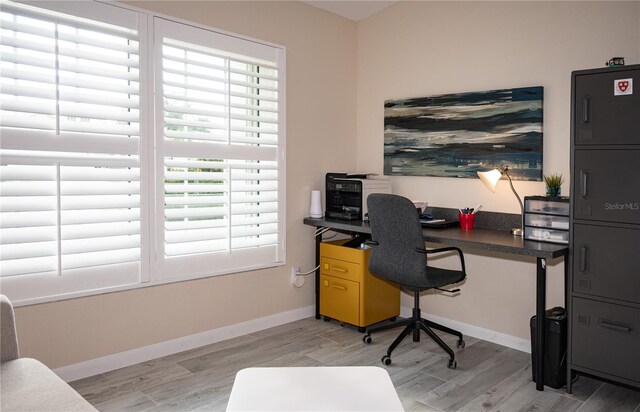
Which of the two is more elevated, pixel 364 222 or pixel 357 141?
pixel 357 141

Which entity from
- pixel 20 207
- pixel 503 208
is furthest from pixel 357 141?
pixel 20 207

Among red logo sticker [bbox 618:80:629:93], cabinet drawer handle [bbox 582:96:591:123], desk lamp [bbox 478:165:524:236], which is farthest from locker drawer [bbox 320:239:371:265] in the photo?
red logo sticker [bbox 618:80:629:93]

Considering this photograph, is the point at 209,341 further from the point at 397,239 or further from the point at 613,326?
the point at 613,326

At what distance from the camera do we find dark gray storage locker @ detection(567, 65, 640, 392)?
8.70 feet

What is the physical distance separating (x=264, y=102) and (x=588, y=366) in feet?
9.02

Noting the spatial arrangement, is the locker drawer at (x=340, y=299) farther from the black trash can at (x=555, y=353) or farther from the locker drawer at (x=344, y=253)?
the black trash can at (x=555, y=353)

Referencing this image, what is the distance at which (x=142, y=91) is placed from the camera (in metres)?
3.21

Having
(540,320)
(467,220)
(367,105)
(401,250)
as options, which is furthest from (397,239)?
(367,105)

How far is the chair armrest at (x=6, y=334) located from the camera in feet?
6.58

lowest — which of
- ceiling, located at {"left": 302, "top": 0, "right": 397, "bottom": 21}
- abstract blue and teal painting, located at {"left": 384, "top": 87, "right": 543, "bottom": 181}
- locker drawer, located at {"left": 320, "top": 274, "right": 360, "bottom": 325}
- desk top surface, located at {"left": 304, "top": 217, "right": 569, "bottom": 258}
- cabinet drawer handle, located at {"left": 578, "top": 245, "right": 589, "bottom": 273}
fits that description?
locker drawer, located at {"left": 320, "top": 274, "right": 360, "bottom": 325}

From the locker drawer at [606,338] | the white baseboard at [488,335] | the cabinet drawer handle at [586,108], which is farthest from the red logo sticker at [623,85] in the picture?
the white baseboard at [488,335]

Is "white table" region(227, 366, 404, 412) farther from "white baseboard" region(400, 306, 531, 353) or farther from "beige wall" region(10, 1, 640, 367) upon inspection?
"white baseboard" region(400, 306, 531, 353)

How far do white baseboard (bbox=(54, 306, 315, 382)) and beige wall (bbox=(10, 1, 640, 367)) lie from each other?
4cm

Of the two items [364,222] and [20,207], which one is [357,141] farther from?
[20,207]
